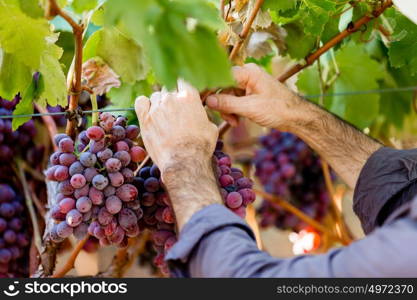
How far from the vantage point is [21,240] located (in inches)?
46.3

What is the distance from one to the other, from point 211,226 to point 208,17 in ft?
0.82

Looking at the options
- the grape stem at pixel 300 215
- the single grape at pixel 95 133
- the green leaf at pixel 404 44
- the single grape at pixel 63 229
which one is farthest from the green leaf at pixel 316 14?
the grape stem at pixel 300 215

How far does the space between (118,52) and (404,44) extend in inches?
20.0

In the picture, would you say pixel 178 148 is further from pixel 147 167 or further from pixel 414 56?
pixel 414 56

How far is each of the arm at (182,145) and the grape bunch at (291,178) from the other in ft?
2.43

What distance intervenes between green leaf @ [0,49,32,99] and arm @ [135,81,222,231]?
0.18 meters

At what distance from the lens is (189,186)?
2.55 feet

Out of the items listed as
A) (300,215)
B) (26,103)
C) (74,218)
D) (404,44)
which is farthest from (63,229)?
(300,215)

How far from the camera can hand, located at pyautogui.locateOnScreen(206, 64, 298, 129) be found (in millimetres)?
933

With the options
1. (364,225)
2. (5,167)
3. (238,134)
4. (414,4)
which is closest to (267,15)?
(414,4)

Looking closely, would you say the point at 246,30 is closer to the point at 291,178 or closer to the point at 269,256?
the point at 269,256
